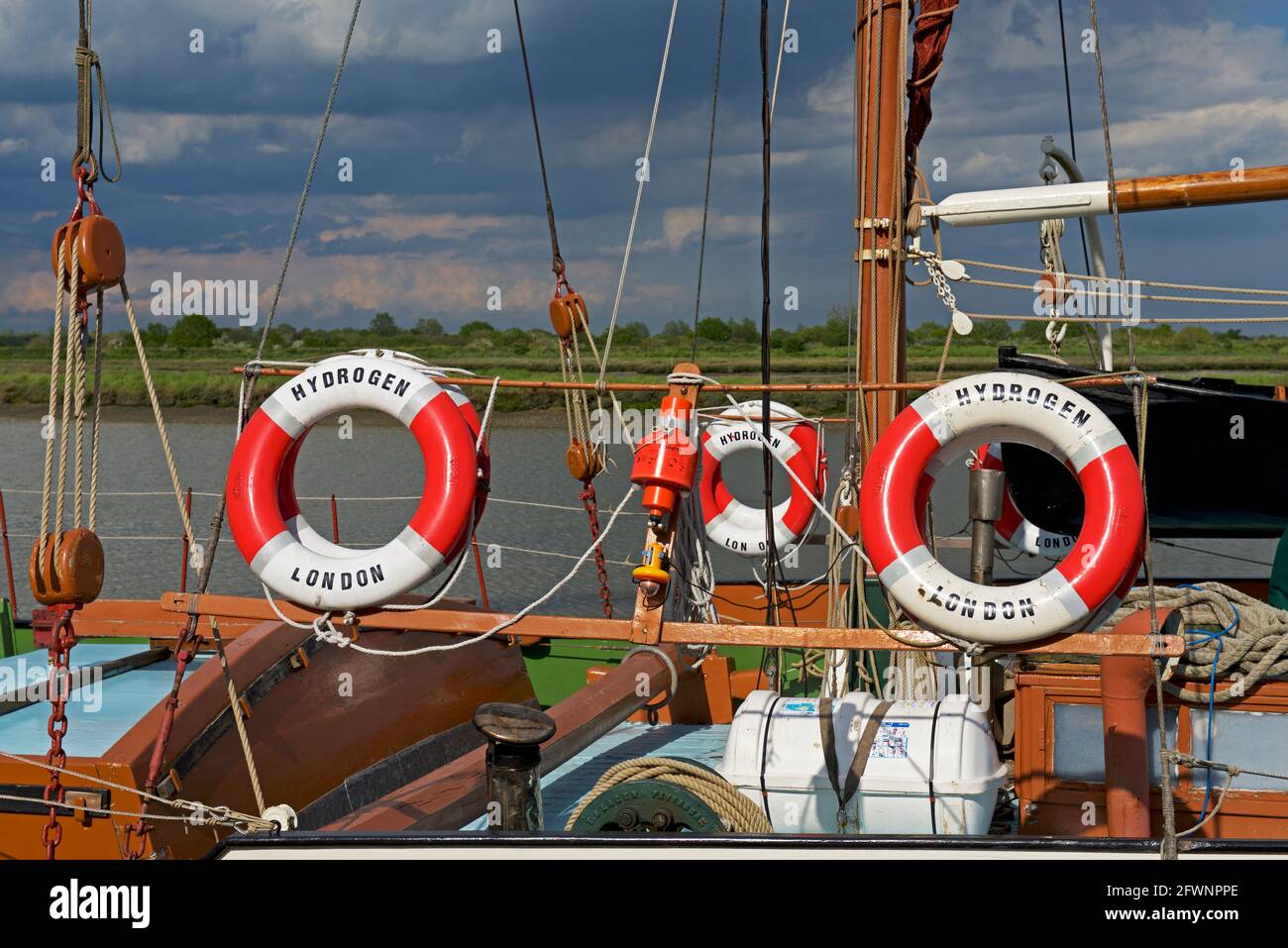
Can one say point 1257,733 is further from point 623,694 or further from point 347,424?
point 347,424

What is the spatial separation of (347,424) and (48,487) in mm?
2877

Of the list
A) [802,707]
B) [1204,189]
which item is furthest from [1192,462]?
[802,707]

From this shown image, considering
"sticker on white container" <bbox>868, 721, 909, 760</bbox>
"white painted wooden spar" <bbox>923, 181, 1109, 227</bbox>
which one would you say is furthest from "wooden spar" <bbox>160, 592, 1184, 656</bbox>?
"white painted wooden spar" <bbox>923, 181, 1109, 227</bbox>

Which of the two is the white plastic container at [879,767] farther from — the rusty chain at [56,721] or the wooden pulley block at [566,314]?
the wooden pulley block at [566,314]

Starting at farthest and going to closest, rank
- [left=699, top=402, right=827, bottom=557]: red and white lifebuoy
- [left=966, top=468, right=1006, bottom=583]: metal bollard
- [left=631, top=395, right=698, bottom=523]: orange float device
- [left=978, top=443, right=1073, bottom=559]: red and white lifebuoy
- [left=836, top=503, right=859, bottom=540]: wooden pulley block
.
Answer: [left=699, top=402, right=827, bottom=557]: red and white lifebuoy < [left=978, top=443, right=1073, bottom=559]: red and white lifebuoy < [left=836, top=503, right=859, bottom=540]: wooden pulley block < [left=966, top=468, right=1006, bottom=583]: metal bollard < [left=631, top=395, right=698, bottom=523]: orange float device

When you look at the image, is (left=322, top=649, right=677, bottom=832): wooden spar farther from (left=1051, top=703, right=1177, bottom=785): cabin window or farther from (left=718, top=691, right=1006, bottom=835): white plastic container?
(left=1051, top=703, right=1177, bottom=785): cabin window

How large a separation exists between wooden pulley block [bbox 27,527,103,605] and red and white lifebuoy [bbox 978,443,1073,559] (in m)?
4.91

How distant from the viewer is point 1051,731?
451 centimetres

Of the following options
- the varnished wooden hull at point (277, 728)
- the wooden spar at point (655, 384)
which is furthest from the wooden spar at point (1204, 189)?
the varnished wooden hull at point (277, 728)

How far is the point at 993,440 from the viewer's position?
12.2ft

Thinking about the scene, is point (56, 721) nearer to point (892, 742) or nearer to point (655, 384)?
point (655, 384)

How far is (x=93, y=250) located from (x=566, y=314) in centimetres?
352

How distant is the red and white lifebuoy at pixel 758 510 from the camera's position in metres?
8.82

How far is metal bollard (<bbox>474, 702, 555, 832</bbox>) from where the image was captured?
4.06 m
